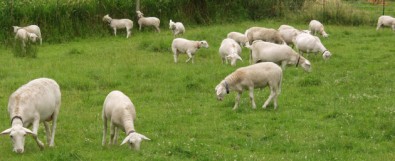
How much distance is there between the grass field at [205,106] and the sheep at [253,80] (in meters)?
0.40

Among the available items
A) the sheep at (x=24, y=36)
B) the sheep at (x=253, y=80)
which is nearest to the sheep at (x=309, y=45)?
the sheep at (x=253, y=80)

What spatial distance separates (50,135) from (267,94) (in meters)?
6.89

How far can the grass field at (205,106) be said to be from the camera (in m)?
12.2

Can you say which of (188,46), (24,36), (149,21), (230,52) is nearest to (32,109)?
(230,52)

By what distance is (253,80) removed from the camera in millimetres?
15938

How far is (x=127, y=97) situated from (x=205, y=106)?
154 inches

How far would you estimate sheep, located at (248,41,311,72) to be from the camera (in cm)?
2036

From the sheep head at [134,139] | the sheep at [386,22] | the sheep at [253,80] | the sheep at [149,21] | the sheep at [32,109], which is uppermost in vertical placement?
the sheep at [32,109]

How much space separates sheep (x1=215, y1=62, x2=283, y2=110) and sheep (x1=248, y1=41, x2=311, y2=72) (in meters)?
4.25

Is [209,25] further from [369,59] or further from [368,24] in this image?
[369,59]

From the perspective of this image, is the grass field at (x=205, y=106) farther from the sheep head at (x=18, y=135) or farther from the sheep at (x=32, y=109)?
the sheep at (x=32, y=109)

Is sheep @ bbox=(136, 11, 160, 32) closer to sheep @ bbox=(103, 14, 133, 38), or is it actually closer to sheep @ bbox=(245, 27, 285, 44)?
sheep @ bbox=(103, 14, 133, 38)

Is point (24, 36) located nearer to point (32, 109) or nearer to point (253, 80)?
point (253, 80)

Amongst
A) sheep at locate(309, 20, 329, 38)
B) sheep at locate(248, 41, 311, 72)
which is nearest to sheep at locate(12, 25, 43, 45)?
sheep at locate(248, 41, 311, 72)
